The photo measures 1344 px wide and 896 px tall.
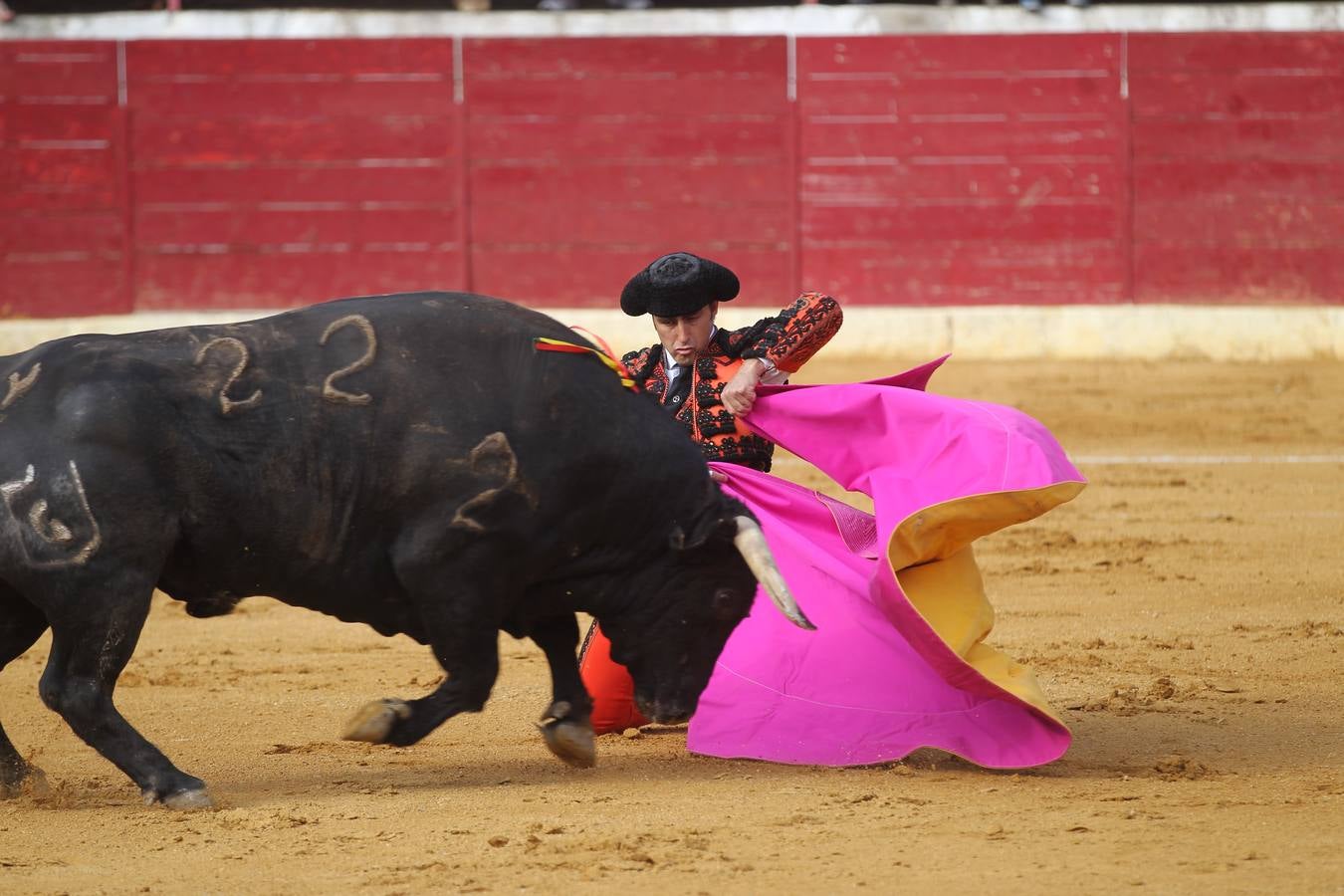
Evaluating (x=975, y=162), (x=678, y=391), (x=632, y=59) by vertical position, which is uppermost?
(x=632, y=59)

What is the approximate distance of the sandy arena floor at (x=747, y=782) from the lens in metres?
3.10

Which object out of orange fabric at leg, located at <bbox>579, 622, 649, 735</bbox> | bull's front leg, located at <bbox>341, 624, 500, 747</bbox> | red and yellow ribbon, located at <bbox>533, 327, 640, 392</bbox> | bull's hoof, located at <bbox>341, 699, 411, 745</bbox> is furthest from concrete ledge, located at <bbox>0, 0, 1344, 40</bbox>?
bull's hoof, located at <bbox>341, 699, 411, 745</bbox>

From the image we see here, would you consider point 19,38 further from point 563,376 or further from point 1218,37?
point 563,376

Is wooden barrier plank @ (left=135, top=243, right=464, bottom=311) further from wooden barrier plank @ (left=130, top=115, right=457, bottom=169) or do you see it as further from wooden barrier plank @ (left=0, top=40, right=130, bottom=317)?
wooden barrier plank @ (left=130, top=115, right=457, bottom=169)

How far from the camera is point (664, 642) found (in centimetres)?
383

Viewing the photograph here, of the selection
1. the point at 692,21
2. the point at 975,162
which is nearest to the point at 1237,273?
the point at 975,162

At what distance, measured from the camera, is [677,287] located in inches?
161

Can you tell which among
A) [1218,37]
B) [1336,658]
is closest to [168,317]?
[1218,37]

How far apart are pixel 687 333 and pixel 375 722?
1.17 metres

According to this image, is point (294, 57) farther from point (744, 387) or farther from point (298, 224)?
point (744, 387)

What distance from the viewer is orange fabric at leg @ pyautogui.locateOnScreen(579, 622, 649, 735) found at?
430 cm

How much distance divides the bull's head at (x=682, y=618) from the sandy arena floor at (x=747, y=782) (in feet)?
0.63

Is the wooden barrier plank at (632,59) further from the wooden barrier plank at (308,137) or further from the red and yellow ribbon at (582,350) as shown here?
the red and yellow ribbon at (582,350)

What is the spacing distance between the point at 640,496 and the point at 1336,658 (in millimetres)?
2248
